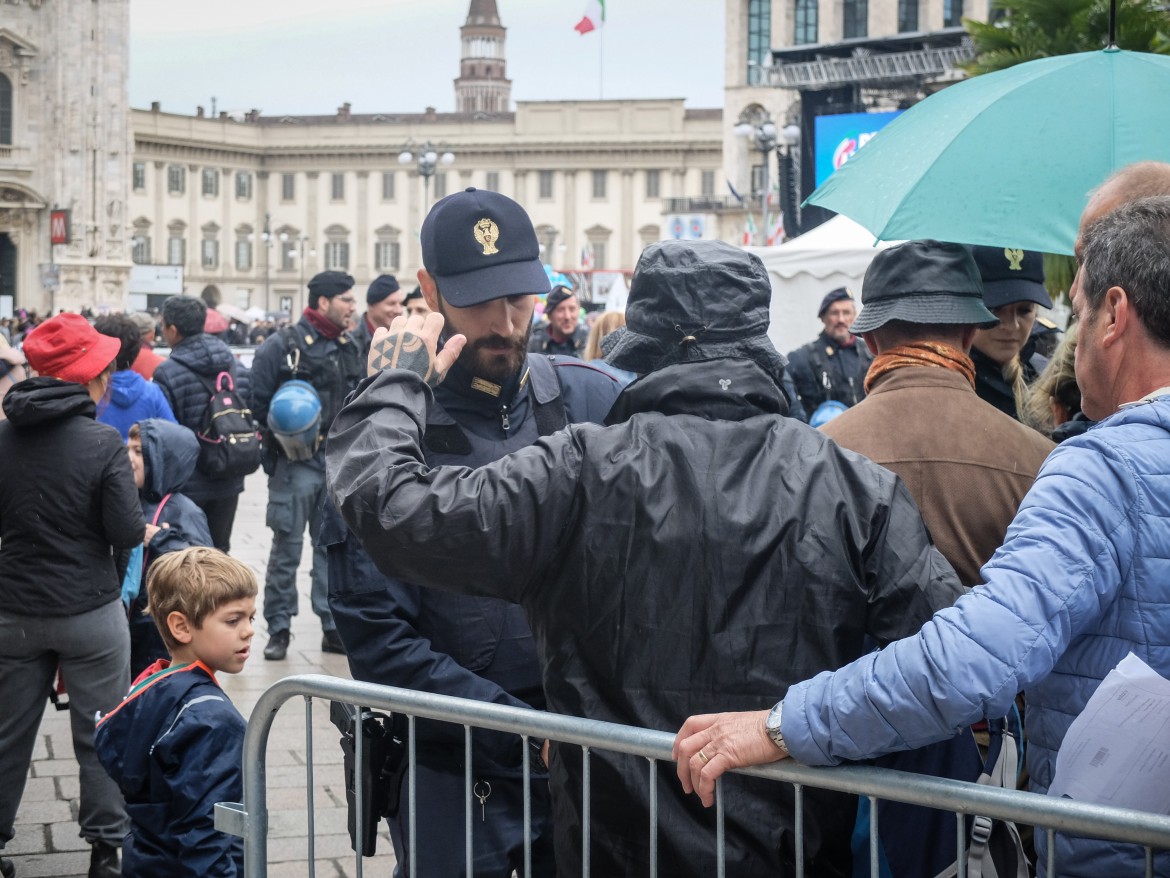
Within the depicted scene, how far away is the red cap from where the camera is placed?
4.99 m

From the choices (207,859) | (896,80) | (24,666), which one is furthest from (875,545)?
Result: (896,80)

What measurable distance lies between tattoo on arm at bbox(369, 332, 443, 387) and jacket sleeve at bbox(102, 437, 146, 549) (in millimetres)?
2585

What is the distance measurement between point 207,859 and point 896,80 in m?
47.0

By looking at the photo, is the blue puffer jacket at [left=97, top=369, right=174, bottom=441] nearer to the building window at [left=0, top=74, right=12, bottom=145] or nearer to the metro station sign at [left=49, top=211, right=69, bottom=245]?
the metro station sign at [left=49, top=211, right=69, bottom=245]

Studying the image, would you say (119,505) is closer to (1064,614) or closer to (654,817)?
(654,817)

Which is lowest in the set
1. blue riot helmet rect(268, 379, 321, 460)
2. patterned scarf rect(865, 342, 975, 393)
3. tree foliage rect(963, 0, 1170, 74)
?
blue riot helmet rect(268, 379, 321, 460)

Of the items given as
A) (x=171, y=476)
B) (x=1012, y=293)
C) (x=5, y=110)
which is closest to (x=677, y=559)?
(x=1012, y=293)

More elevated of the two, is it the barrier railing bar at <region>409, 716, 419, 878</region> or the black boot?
the barrier railing bar at <region>409, 716, 419, 878</region>

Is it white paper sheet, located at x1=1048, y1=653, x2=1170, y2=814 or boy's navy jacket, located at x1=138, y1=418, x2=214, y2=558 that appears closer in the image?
white paper sheet, located at x1=1048, y1=653, x2=1170, y2=814

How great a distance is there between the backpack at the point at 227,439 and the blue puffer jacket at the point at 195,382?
72 mm

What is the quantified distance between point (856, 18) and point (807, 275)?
48.1 metres

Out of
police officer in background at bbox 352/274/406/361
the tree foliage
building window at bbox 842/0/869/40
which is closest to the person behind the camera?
police officer in background at bbox 352/274/406/361

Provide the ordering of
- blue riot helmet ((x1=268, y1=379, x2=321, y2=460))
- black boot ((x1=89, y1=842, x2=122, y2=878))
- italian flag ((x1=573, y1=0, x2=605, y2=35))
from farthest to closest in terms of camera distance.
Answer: italian flag ((x1=573, y1=0, x2=605, y2=35)) < blue riot helmet ((x1=268, y1=379, x2=321, y2=460)) < black boot ((x1=89, y1=842, x2=122, y2=878))

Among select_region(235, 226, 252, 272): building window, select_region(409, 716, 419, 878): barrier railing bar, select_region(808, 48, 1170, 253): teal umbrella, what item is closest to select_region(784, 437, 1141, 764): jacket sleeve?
select_region(409, 716, 419, 878): barrier railing bar
